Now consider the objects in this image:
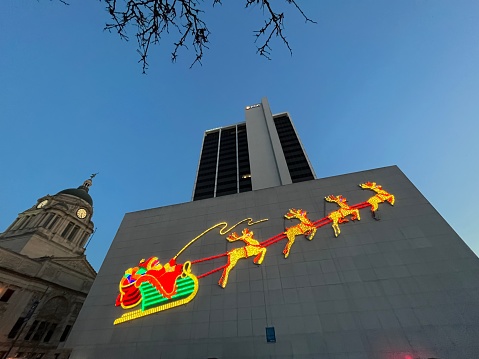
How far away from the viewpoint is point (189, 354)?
1261 cm

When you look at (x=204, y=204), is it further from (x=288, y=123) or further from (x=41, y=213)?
(x=288, y=123)

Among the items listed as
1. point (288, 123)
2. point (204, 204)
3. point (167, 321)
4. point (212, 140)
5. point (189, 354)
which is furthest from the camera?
point (212, 140)

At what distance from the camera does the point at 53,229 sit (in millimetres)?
42000

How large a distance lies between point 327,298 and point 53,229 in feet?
160

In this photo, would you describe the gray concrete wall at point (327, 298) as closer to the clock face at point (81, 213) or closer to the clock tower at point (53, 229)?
the clock tower at point (53, 229)

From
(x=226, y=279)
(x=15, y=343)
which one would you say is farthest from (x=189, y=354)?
(x=15, y=343)

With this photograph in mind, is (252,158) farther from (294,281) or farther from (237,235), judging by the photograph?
(294,281)

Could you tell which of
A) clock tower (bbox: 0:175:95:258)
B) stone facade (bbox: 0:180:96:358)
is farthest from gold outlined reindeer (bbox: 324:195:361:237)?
clock tower (bbox: 0:175:95:258)

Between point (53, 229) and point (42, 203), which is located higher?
point (42, 203)

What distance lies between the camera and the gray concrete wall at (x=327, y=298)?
1132 cm

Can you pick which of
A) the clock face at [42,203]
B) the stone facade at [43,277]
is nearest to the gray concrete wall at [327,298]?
the stone facade at [43,277]

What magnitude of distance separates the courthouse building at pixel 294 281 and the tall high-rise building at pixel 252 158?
26040 millimetres

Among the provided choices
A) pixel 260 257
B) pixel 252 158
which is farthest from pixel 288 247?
pixel 252 158

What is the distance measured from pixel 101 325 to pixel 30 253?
32.3m
